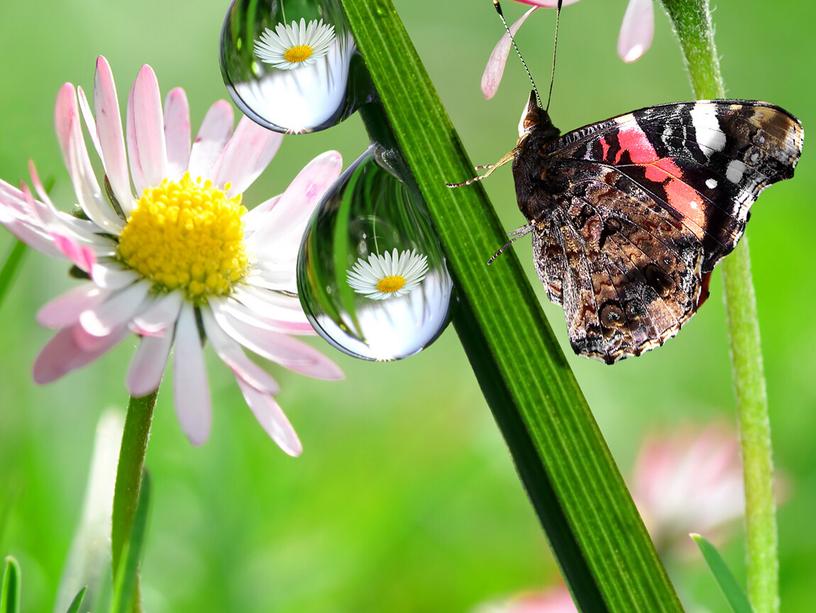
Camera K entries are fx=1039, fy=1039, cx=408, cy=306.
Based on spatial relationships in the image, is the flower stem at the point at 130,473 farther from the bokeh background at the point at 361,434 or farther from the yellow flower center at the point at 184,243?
the bokeh background at the point at 361,434

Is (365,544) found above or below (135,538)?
above

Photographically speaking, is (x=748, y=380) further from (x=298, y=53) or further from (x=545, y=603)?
(x=545, y=603)

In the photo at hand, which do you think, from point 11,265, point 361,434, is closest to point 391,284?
point 11,265

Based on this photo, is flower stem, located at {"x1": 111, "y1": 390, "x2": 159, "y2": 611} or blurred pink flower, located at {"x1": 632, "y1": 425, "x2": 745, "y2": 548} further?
blurred pink flower, located at {"x1": 632, "y1": 425, "x2": 745, "y2": 548}

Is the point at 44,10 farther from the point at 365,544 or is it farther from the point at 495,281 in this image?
the point at 495,281

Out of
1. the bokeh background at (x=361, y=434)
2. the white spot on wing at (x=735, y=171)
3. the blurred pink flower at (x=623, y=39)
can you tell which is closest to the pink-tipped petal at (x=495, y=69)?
the blurred pink flower at (x=623, y=39)

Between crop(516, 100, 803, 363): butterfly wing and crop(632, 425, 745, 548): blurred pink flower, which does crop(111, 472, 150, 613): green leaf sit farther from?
crop(632, 425, 745, 548): blurred pink flower

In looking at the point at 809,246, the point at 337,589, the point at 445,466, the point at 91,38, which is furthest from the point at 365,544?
the point at 91,38

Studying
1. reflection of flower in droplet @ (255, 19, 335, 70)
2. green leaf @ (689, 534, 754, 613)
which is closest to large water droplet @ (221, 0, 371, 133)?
reflection of flower in droplet @ (255, 19, 335, 70)
